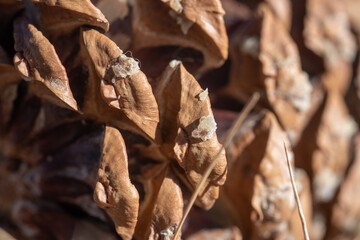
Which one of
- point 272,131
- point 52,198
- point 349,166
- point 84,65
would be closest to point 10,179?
point 52,198

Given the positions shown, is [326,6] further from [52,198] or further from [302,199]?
[52,198]

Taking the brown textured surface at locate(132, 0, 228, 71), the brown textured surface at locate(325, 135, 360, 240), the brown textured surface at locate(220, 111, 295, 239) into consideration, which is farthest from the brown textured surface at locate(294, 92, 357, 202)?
the brown textured surface at locate(132, 0, 228, 71)

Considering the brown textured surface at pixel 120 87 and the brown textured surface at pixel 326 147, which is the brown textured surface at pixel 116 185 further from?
the brown textured surface at pixel 326 147

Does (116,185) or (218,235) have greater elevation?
(116,185)

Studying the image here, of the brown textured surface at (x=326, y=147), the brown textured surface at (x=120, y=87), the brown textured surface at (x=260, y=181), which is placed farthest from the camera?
the brown textured surface at (x=326, y=147)

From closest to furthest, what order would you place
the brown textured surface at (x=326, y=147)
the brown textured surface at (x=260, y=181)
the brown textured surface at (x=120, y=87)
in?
1. the brown textured surface at (x=120, y=87)
2. the brown textured surface at (x=260, y=181)
3. the brown textured surface at (x=326, y=147)

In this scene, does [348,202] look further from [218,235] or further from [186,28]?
[186,28]

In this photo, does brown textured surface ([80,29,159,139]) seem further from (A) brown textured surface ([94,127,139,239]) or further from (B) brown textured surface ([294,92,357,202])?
(B) brown textured surface ([294,92,357,202])

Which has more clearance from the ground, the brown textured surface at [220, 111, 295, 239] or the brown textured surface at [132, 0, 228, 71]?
the brown textured surface at [132, 0, 228, 71]

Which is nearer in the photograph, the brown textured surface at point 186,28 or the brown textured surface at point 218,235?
the brown textured surface at point 186,28

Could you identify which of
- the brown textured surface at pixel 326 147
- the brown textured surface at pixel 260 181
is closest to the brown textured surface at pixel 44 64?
the brown textured surface at pixel 260 181

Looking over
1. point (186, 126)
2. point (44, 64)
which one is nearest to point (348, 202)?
point (186, 126)
